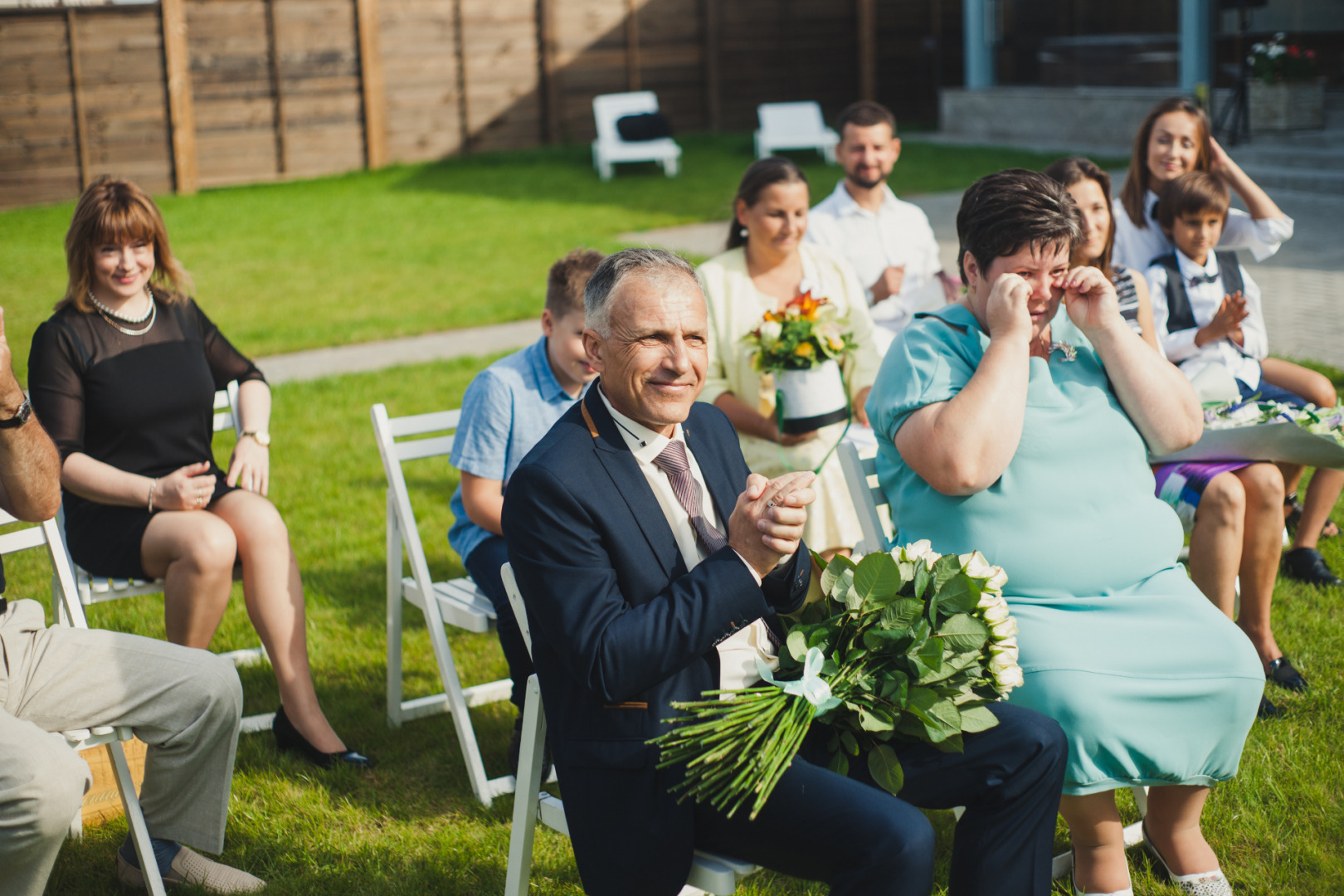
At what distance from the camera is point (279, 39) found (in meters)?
17.8

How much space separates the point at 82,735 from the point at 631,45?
19.2 metres

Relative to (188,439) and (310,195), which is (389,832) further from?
(310,195)

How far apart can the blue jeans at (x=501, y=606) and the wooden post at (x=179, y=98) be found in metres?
15.4

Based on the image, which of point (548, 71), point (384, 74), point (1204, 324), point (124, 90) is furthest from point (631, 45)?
point (1204, 324)

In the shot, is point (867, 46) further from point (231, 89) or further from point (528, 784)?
point (528, 784)

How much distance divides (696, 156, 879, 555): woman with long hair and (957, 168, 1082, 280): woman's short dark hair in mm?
1310

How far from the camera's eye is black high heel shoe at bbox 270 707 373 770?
150 inches

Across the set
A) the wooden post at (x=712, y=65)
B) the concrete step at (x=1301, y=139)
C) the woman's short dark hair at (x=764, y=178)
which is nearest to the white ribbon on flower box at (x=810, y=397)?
the woman's short dark hair at (x=764, y=178)

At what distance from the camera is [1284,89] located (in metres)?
15.1

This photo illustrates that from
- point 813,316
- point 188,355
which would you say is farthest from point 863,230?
point 188,355

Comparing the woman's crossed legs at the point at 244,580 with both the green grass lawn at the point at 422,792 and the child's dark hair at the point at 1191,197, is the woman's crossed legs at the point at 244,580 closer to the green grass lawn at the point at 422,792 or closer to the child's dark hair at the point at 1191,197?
the green grass lawn at the point at 422,792

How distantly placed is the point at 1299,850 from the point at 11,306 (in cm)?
1127

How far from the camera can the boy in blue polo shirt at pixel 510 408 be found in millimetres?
3777

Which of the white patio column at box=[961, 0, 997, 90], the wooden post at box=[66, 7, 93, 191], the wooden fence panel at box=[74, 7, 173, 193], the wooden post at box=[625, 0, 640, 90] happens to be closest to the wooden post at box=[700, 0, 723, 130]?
the wooden post at box=[625, 0, 640, 90]
